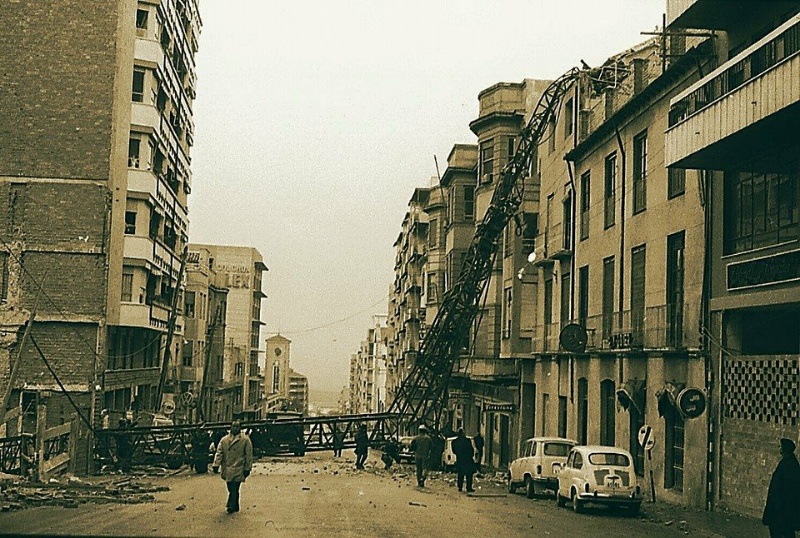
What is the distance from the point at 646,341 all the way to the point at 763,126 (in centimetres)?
1053

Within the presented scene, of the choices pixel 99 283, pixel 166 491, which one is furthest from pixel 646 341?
pixel 99 283

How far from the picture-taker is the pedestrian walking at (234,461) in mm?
19766

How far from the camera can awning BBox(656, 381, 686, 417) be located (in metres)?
28.3

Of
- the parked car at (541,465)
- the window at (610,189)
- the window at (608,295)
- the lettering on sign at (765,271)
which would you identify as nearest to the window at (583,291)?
the window at (608,295)

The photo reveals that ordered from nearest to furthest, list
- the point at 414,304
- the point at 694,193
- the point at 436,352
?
the point at 694,193 → the point at 436,352 → the point at 414,304

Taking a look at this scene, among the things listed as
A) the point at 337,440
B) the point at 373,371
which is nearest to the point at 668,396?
the point at 337,440

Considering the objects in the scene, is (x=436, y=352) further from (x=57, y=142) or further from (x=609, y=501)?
(x=609, y=501)

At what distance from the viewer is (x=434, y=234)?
69.6 metres

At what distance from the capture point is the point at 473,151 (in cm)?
6041

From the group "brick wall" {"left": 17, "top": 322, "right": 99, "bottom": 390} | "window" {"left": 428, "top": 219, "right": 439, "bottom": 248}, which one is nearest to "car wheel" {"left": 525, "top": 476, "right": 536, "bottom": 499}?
"brick wall" {"left": 17, "top": 322, "right": 99, "bottom": 390}

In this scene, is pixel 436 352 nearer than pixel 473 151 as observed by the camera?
Yes

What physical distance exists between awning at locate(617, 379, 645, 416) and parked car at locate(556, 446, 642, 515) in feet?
20.7

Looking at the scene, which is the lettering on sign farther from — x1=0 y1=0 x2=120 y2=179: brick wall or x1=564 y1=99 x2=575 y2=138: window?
x1=0 y1=0 x2=120 y2=179: brick wall

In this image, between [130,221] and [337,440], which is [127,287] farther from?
[337,440]
